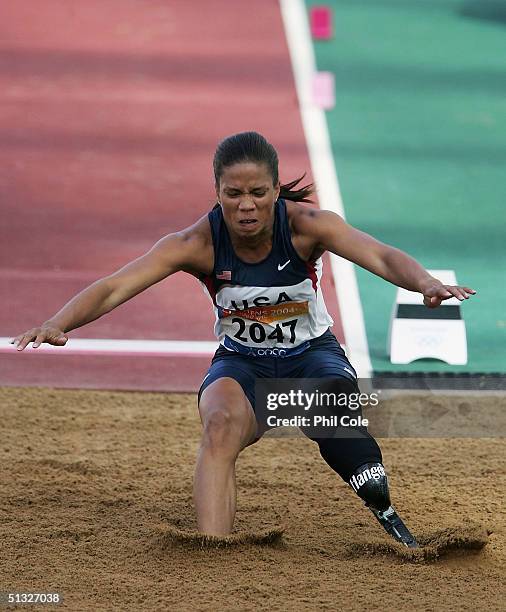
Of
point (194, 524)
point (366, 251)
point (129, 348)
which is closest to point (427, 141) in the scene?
point (129, 348)

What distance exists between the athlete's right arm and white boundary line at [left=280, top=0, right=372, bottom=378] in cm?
234

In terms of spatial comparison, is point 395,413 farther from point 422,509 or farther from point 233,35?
point 233,35

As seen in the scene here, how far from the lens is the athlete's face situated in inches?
193

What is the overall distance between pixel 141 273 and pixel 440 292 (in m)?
1.22

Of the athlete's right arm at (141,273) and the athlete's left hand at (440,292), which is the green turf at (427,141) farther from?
the athlete's left hand at (440,292)

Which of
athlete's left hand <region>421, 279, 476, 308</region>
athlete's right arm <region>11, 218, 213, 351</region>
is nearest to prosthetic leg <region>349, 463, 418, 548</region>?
athlete's left hand <region>421, 279, 476, 308</region>

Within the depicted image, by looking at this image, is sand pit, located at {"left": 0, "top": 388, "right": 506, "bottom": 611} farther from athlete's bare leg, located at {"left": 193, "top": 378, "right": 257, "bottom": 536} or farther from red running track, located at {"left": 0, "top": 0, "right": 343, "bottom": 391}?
red running track, located at {"left": 0, "top": 0, "right": 343, "bottom": 391}

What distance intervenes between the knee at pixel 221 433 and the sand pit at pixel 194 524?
14.0 inches

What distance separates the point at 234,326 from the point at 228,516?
842mm

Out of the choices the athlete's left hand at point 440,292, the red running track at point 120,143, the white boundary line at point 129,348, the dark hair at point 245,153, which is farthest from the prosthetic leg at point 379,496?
the white boundary line at point 129,348

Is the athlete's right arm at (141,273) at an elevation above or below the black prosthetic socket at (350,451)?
above

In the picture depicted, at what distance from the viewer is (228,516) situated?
485cm

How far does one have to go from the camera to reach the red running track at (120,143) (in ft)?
26.2

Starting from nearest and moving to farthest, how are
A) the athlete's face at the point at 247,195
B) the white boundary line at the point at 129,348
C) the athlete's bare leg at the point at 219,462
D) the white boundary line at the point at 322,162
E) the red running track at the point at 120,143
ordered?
the athlete's bare leg at the point at 219,462 < the athlete's face at the point at 247,195 < the white boundary line at the point at 129,348 < the white boundary line at the point at 322,162 < the red running track at the point at 120,143
